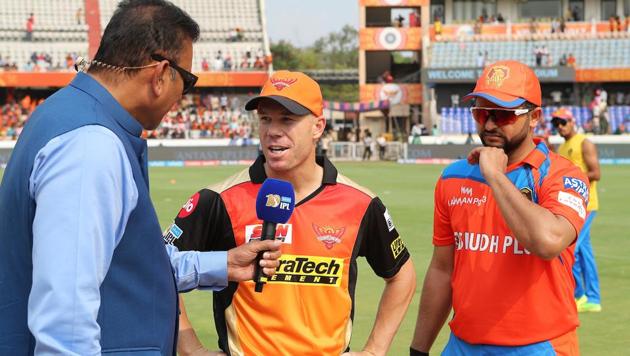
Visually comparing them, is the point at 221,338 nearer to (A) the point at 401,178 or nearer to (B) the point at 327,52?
(A) the point at 401,178

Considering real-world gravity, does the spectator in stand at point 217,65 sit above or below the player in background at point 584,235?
above

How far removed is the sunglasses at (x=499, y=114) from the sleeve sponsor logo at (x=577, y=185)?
38 centimetres

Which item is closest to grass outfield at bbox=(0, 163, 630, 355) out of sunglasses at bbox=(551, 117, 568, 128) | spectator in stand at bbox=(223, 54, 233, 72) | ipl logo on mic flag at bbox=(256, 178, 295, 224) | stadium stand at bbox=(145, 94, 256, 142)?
sunglasses at bbox=(551, 117, 568, 128)

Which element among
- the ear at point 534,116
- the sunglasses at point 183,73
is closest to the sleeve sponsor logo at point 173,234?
the sunglasses at point 183,73

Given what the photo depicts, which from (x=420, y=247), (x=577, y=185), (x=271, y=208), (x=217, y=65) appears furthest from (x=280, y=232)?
(x=217, y=65)

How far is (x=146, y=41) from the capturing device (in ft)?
9.30

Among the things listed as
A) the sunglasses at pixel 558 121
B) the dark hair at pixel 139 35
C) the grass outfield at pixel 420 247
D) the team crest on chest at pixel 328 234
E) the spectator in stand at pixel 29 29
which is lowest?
the grass outfield at pixel 420 247

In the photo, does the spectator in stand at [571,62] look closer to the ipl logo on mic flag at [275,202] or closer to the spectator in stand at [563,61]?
the spectator in stand at [563,61]

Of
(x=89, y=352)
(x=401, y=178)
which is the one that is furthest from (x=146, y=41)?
(x=401, y=178)

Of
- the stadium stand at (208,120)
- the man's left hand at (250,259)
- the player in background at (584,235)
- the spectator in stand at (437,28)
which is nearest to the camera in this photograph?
the man's left hand at (250,259)

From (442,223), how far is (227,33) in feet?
194

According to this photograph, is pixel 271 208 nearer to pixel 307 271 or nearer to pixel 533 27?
pixel 307 271

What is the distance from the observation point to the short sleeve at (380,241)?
14.0ft

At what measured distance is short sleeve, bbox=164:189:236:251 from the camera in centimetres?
410
